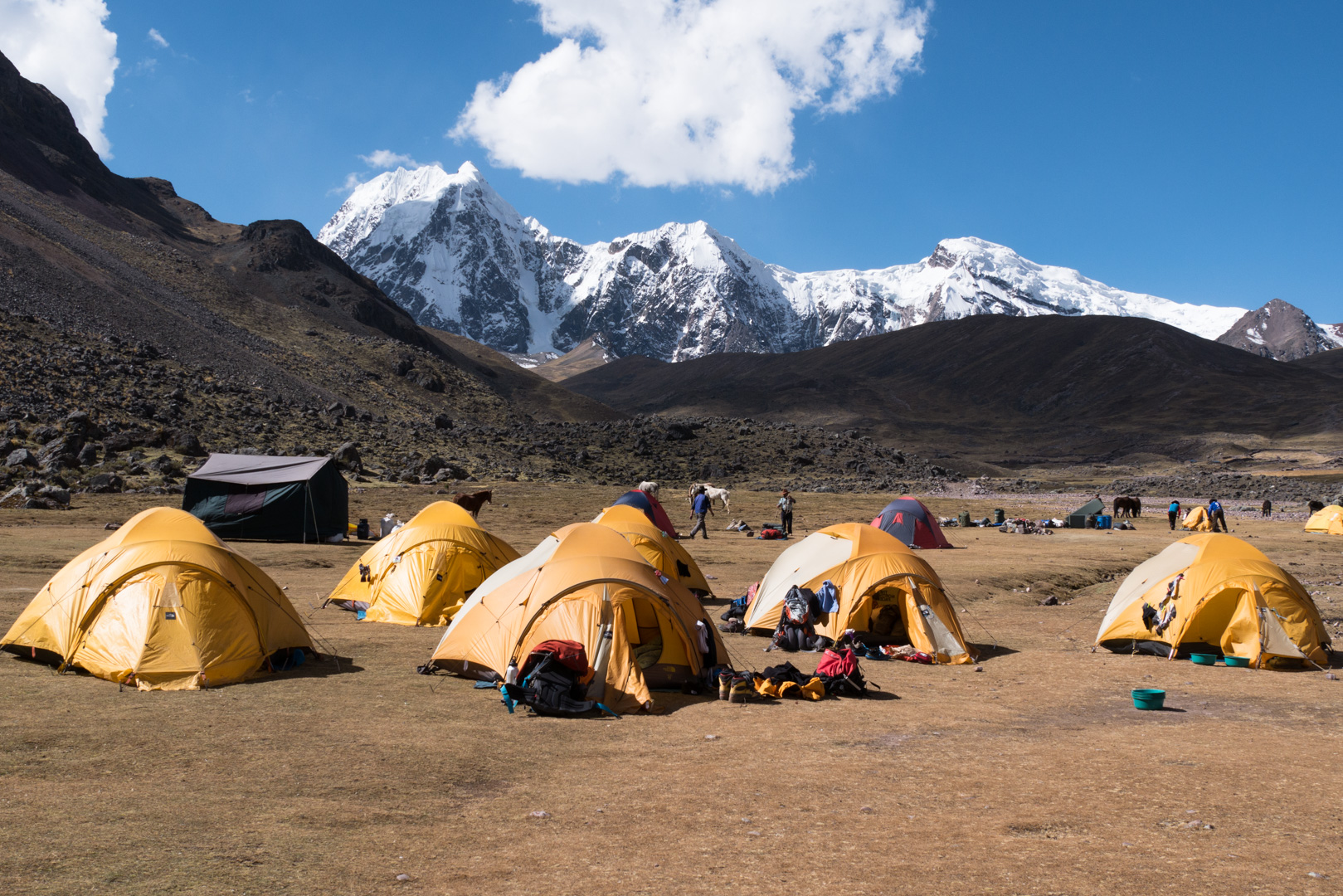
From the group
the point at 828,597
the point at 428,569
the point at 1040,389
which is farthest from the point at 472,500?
the point at 1040,389

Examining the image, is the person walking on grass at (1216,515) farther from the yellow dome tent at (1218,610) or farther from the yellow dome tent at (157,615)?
the yellow dome tent at (157,615)

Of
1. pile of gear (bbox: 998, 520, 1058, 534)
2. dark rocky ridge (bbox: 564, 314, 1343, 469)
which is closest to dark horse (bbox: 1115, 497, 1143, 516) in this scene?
pile of gear (bbox: 998, 520, 1058, 534)

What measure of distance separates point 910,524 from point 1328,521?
2022 centimetres

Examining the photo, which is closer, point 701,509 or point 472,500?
point 472,500

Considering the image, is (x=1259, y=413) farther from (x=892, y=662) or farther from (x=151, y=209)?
(x=151, y=209)

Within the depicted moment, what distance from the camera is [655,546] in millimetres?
18906

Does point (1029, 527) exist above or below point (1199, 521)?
below

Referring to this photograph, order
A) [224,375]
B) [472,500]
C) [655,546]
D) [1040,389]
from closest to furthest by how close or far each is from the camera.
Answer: [655,546] → [472,500] → [224,375] → [1040,389]

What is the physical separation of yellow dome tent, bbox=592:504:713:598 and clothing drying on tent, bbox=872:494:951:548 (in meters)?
10.8

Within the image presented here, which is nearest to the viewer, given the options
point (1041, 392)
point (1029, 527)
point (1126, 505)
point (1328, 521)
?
point (1328, 521)

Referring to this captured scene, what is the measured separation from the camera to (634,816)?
288 inches

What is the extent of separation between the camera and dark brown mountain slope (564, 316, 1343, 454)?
4877 inches

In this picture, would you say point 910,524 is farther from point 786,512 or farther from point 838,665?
point 838,665

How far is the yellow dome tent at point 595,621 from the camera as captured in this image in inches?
444
